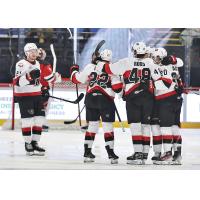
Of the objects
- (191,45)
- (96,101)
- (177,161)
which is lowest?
(177,161)

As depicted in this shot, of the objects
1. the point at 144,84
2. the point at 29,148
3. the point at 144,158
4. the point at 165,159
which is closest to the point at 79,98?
the point at 29,148

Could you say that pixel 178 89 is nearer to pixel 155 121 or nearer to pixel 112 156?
pixel 155 121

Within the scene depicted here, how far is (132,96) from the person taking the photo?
22.8 feet

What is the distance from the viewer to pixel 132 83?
6957mm

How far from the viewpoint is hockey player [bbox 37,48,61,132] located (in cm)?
740

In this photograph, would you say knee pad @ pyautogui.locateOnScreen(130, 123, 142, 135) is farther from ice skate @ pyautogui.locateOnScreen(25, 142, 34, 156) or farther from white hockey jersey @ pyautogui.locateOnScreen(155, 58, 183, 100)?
ice skate @ pyautogui.locateOnScreen(25, 142, 34, 156)

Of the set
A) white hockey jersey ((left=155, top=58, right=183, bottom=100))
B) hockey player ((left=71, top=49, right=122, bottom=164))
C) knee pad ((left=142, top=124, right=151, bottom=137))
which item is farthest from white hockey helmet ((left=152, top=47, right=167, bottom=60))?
knee pad ((left=142, top=124, right=151, bottom=137))

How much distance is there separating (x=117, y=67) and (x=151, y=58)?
315 millimetres

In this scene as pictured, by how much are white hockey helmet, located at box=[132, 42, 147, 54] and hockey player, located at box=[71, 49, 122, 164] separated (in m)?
0.21

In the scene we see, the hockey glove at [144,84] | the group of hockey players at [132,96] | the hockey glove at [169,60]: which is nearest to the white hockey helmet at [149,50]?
the group of hockey players at [132,96]

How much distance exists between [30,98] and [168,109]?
122cm
